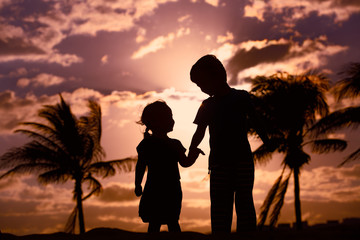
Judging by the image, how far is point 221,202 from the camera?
12.2 feet

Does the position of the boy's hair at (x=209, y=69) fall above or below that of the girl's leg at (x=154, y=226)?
above

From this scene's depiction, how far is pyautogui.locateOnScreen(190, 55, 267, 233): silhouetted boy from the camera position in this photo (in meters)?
3.72

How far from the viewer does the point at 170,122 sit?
486cm

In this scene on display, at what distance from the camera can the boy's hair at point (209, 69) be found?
3861 mm

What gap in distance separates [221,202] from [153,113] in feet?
4.88

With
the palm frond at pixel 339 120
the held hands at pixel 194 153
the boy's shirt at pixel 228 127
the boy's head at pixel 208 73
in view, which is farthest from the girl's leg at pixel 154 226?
the palm frond at pixel 339 120

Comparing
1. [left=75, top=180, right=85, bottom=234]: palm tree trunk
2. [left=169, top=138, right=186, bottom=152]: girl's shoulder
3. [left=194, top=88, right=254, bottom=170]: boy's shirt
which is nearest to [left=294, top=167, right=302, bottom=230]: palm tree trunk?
[left=75, top=180, right=85, bottom=234]: palm tree trunk

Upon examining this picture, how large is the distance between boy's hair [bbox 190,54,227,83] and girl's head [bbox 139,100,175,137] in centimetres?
97

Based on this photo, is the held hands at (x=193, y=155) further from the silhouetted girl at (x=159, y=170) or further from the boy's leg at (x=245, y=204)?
the boy's leg at (x=245, y=204)

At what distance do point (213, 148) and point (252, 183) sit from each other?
1.52 feet

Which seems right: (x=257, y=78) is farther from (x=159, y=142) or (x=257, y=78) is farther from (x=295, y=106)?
(x=159, y=142)

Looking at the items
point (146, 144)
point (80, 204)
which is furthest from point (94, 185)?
point (146, 144)

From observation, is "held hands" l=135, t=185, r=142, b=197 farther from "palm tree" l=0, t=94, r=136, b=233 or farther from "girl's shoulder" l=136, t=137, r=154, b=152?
"palm tree" l=0, t=94, r=136, b=233

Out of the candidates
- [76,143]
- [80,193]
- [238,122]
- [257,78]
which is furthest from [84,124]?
[238,122]
